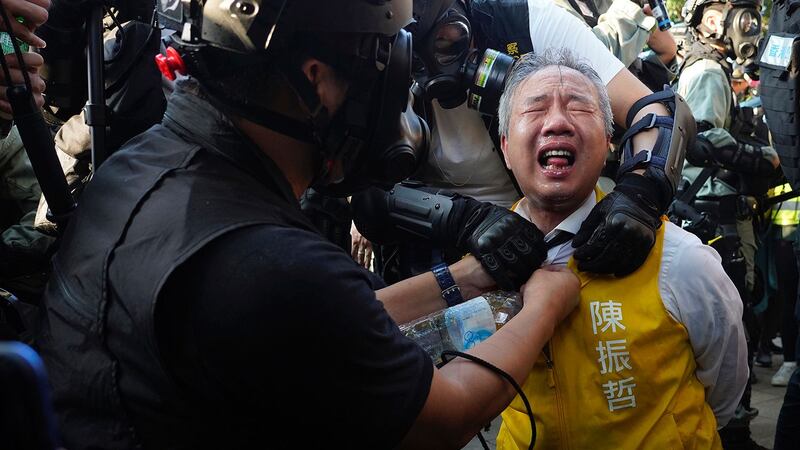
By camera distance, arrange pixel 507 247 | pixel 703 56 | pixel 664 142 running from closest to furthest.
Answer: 1. pixel 507 247
2. pixel 664 142
3. pixel 703 56

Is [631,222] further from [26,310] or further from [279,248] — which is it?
[26,310]

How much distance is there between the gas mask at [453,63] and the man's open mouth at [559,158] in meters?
0.54

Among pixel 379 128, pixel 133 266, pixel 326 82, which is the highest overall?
pixel 326 82

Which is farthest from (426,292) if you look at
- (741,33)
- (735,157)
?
(741,33)

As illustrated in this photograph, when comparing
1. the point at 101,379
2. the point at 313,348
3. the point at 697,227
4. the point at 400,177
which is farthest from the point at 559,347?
the point at 697,227

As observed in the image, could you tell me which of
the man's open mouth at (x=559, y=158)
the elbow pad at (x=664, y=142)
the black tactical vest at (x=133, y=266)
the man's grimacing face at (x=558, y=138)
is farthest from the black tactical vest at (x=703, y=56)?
the black tactical vest at (x=133, y=266)

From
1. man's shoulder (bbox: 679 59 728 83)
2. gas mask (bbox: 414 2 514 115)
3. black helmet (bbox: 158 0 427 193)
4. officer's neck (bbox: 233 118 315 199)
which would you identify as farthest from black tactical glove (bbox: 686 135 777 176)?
officer's neck (bbox: 233 118 315 199)

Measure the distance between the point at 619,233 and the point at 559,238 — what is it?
272 mm

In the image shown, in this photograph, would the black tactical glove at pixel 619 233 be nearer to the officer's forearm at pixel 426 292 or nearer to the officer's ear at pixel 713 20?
the officer's forearm at pixel 426 292

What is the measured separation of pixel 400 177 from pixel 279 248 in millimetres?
585

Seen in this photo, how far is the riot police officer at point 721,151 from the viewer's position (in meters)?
5.51

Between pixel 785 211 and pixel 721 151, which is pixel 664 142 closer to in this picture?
pixel 721 151

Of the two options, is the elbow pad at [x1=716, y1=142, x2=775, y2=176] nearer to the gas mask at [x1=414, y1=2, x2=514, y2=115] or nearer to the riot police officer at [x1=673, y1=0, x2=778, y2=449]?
the riot police officer at [x1=673, y1=0, x2=778, y2=449]

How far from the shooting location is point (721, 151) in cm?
548
